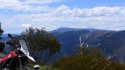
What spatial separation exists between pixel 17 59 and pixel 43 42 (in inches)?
2232

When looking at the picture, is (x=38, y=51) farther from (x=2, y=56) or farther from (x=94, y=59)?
(x=2, y=56)

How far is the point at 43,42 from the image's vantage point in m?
68.6

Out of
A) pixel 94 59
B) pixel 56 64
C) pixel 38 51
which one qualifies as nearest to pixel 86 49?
pixel 56 64

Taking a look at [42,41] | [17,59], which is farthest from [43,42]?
[17,59]

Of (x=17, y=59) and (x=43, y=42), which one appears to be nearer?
(x=17, y=59)

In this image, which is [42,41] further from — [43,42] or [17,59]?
[17,59]

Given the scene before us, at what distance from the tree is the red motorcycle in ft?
170

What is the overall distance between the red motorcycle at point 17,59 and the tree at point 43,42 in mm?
51924

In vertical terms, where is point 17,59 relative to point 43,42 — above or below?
above

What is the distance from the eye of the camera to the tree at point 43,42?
66938mm

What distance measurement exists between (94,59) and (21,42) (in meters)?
6.13

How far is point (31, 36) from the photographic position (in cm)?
6969

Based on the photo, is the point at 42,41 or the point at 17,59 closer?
the point at 17,59

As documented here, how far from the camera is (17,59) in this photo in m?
11.9
